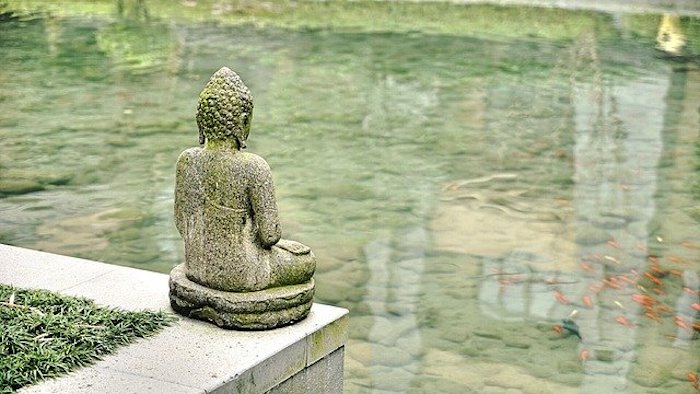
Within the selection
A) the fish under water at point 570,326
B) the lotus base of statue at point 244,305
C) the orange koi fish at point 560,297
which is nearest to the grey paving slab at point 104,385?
the lotus base of statue at point 244,305

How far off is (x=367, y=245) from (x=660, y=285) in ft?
7.55

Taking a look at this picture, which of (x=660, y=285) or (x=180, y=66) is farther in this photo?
(x=180, y=66)

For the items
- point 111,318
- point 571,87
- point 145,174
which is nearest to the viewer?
point 111,318

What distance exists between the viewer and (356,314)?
A: 7.66 metres

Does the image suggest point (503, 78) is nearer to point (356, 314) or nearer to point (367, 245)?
point (367, 245)

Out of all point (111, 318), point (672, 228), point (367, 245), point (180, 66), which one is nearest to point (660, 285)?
point (672, 228)

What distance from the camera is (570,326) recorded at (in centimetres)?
758

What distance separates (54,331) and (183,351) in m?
0.64

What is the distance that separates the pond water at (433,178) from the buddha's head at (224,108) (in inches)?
78.0

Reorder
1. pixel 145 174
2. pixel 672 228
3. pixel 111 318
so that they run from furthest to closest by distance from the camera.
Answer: pixel 145 174
pixel 672 228
pixel 111 318

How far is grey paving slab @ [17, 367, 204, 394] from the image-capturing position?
4.84 meters

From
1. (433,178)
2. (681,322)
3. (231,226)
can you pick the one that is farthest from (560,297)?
(231,226)

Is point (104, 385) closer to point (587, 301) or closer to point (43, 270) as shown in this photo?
point (43, 270)

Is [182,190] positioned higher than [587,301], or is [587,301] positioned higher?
[182,190]
